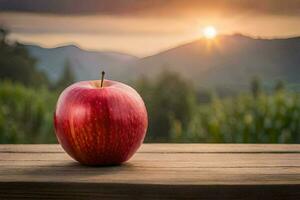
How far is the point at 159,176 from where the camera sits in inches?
43.9

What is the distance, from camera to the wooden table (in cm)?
105

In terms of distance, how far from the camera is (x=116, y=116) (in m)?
1.22

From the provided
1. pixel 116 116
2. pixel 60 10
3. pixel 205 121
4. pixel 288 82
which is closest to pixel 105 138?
pixel 116 116

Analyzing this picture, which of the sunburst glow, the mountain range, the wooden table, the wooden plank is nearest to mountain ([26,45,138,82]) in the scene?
the mountain range

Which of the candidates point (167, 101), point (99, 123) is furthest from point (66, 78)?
point (99, 123)

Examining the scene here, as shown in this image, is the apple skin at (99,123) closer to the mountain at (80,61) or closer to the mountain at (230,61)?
the mountain at (80,61)

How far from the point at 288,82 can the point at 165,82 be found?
2.18ft

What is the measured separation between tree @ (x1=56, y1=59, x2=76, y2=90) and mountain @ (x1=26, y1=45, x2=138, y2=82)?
2 cm

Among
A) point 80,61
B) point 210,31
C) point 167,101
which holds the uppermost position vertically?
point 210,31

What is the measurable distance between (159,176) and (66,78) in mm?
2576

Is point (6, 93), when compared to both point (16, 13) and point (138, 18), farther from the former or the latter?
point (138, 18)

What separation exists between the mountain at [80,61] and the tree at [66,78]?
0.06ft

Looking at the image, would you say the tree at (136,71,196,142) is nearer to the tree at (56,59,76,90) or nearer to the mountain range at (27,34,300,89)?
the mountain range at (27,34,300,89)

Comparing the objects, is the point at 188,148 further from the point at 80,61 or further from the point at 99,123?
the point at 80,61
